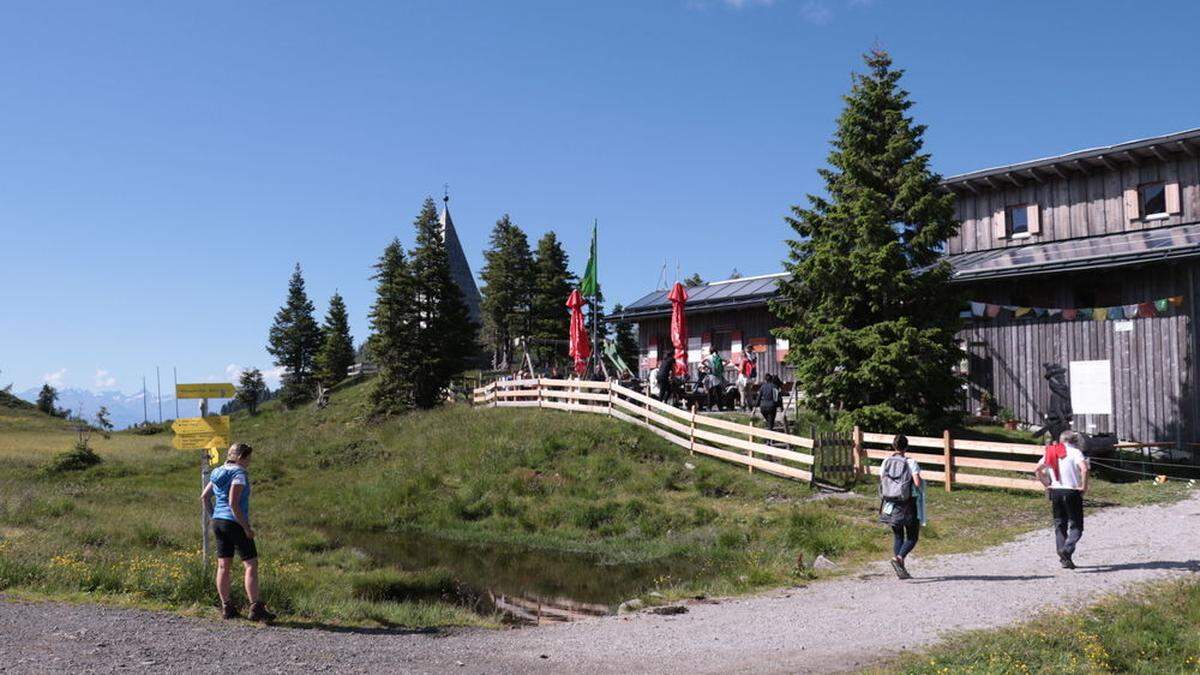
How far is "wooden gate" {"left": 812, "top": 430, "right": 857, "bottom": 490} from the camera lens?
18781 mm

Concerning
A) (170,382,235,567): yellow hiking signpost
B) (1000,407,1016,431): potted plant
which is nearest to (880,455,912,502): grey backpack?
(170,382,235,567): yellow hiking signpost

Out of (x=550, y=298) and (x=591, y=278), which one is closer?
(x=591, y=278)

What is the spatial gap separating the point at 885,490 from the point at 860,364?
893 cm

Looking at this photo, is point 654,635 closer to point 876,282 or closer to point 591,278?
point 876,282

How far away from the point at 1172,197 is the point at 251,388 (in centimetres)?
6084

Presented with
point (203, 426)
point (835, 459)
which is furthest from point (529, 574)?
point (835, 459)

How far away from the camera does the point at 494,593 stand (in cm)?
1437

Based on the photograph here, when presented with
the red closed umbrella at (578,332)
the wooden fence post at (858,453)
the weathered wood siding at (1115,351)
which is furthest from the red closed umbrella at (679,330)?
the weathered wood siding at (1115,351)

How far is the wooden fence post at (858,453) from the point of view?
61.6ft

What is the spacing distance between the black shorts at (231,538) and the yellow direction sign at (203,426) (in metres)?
1.96

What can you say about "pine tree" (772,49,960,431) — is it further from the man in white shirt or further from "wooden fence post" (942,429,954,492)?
the man in white shirt

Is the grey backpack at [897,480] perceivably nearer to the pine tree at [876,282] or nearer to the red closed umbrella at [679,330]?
the pine tree at [876,282]

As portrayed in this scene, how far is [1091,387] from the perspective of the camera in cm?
2231

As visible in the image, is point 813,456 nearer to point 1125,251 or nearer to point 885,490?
point 885,490
